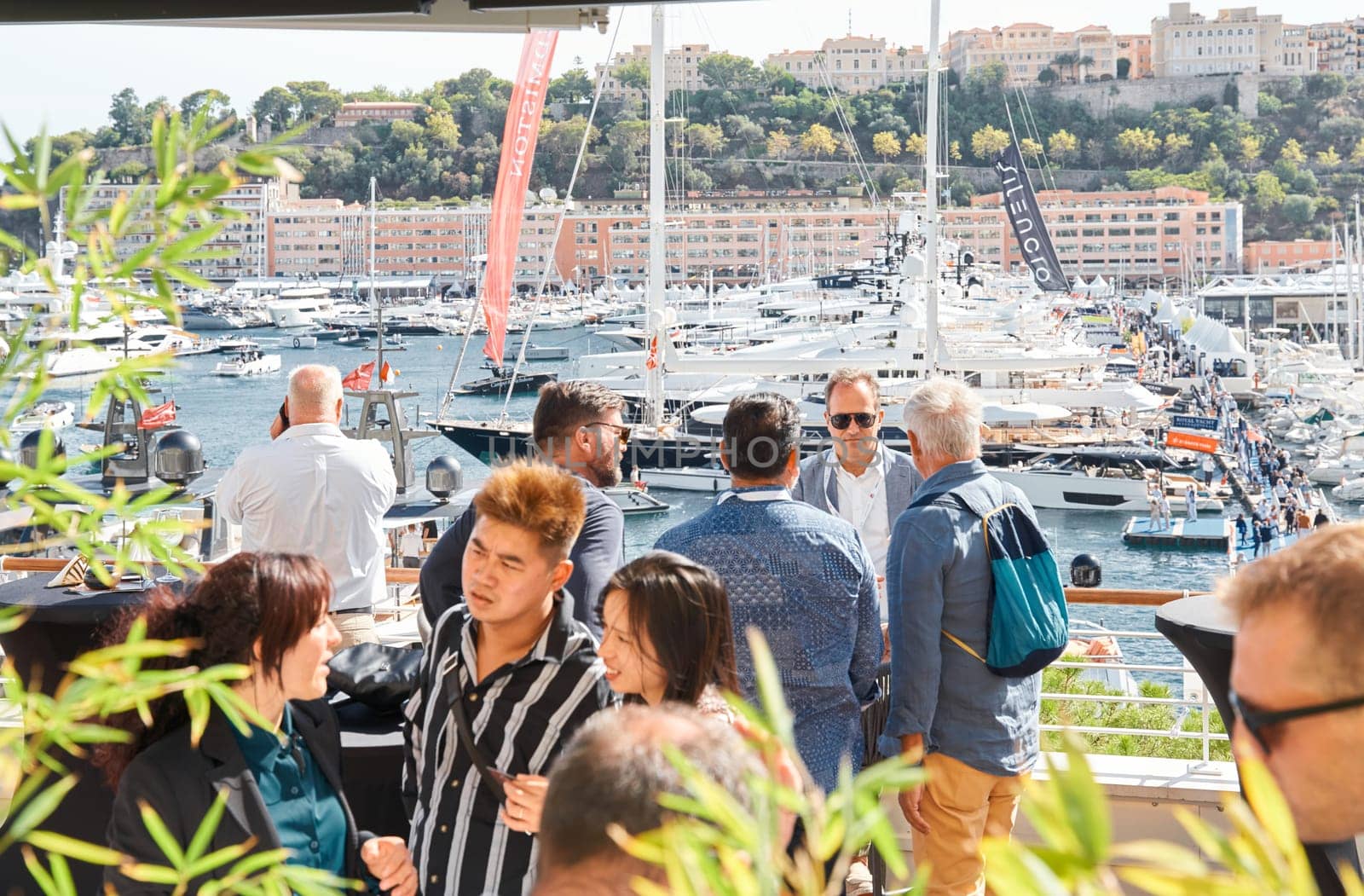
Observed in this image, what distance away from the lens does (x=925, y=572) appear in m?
2.11

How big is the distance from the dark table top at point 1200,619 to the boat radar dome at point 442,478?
8.88 feet

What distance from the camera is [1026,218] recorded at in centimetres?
2702

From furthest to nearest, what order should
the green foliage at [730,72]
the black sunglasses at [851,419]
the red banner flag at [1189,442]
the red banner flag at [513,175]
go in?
the green foliage at [730,72], the red banner flag at [1189,442], the red banner flag at [513,175], the black sunglasses at [851,419]

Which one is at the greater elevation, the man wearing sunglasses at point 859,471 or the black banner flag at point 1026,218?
the black banner flag at point 1026,218

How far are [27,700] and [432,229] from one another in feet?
227

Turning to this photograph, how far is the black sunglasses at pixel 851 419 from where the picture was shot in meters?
2.61

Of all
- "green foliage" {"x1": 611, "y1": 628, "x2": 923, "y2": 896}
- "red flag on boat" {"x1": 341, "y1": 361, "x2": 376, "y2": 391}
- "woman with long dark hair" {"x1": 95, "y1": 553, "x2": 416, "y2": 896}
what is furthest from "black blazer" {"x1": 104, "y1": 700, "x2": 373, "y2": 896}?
"red flag on boat" {"x1": 341, "y1": 361, "x2": 376, "y2": 391}

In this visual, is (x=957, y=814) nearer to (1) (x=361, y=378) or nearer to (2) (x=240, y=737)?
(2) (x=240, y=737)

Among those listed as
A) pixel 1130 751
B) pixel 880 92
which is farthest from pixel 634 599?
pixel 880 92

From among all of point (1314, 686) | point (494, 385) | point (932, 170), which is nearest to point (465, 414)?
point (494, 385)

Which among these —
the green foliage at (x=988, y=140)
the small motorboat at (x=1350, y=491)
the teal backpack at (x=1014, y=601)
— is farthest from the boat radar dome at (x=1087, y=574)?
the green foliage at (x=988, y=140)

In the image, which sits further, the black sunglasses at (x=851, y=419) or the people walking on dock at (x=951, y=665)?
the black sunglasses at (x=851, y=419)

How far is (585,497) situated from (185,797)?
0.70 meters

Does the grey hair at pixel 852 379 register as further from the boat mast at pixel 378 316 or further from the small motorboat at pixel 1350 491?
the small motorboat at pixel 1350 491
